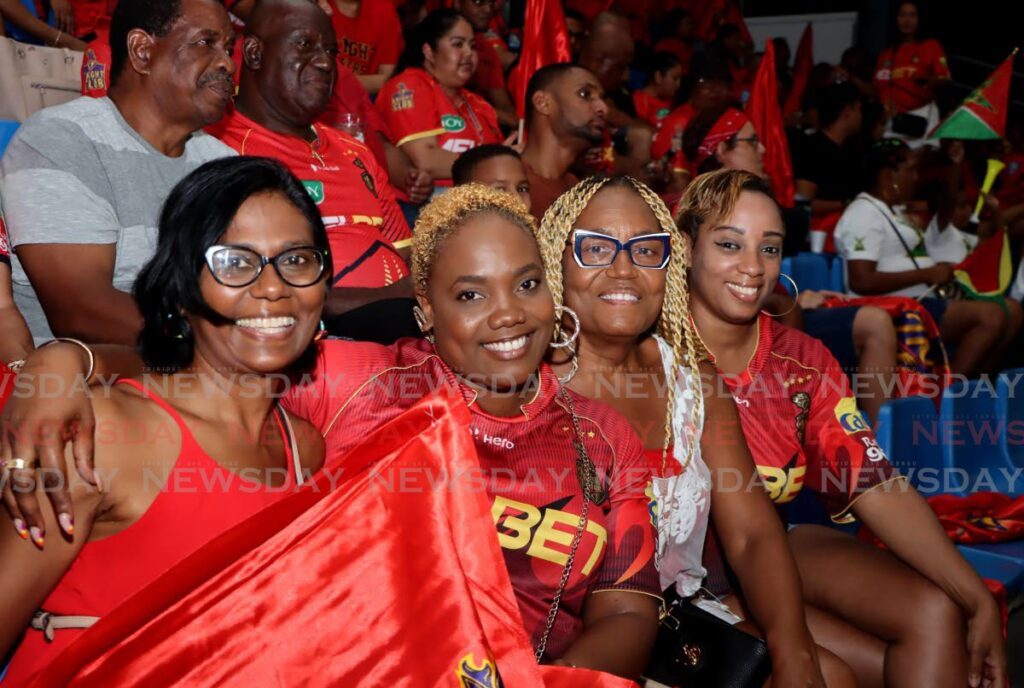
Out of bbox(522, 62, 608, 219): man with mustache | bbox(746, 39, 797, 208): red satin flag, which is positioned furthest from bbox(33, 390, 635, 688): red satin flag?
bbox(746, 39, 797, 208): red satin flag

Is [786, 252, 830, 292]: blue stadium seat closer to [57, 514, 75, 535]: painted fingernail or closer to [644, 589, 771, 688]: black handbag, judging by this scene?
[644, 589, 771, 688]: black handbag

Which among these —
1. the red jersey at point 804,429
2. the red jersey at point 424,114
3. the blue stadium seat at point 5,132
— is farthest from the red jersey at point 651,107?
the blue stadium seat at point 5,132

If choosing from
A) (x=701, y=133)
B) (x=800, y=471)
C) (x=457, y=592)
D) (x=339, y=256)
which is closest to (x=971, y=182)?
(x=701, y=133)

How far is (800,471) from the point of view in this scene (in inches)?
116

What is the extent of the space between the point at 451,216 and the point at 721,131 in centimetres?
363

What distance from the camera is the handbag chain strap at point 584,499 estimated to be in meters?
2.13

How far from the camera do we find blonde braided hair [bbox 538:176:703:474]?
8.59ft

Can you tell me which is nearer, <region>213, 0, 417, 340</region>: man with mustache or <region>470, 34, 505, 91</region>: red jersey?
<region>213, 0, 417, 340</region>: man with mustache

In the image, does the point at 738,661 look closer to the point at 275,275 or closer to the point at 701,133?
the point at 275,275

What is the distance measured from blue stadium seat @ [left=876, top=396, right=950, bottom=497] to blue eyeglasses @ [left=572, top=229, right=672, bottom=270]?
137cm

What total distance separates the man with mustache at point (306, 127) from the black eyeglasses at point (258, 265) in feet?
5.05

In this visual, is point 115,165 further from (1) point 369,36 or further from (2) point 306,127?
(1) point 369,36

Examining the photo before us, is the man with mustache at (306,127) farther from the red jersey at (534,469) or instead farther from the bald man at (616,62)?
the bald man at (616,62)

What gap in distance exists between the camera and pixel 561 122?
4.73m
